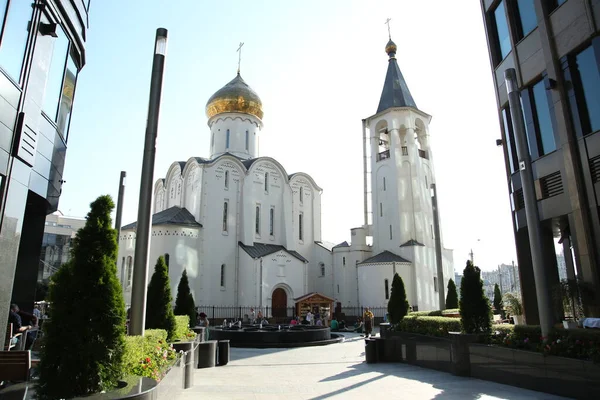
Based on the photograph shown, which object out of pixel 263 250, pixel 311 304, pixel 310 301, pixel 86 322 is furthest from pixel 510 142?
pixel 263 250

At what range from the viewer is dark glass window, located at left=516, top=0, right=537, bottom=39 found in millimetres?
12891

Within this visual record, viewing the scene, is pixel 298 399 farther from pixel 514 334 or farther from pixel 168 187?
pixel 168 187

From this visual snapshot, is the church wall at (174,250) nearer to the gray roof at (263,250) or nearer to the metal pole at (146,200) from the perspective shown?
the gray roof at (263,250)

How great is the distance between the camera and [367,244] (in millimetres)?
34281

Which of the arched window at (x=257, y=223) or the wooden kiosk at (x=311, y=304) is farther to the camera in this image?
the arched window at (x=257, y=223)

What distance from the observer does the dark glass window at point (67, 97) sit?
1138 cm

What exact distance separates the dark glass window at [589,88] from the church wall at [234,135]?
27.3 m

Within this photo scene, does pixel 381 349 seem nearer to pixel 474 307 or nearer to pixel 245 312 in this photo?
pixel 474 307

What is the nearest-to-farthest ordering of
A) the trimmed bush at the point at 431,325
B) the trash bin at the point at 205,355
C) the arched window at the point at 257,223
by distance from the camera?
the trash bin at the point at 205,355
the trimmed bush at the point at 431,325
the arched window at the point at 257,223

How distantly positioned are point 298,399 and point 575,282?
7.71m

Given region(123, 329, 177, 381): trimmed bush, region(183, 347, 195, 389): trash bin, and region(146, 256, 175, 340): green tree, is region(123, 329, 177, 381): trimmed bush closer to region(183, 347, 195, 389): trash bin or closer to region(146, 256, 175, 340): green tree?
region(183, 347, 195, 389): trash bin

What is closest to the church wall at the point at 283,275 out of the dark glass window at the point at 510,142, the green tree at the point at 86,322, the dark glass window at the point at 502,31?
the dark glass window at the point at 510,142

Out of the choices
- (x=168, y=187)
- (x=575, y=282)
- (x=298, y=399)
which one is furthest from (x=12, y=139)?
(x=168, y=187)

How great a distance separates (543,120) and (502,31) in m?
4.03
